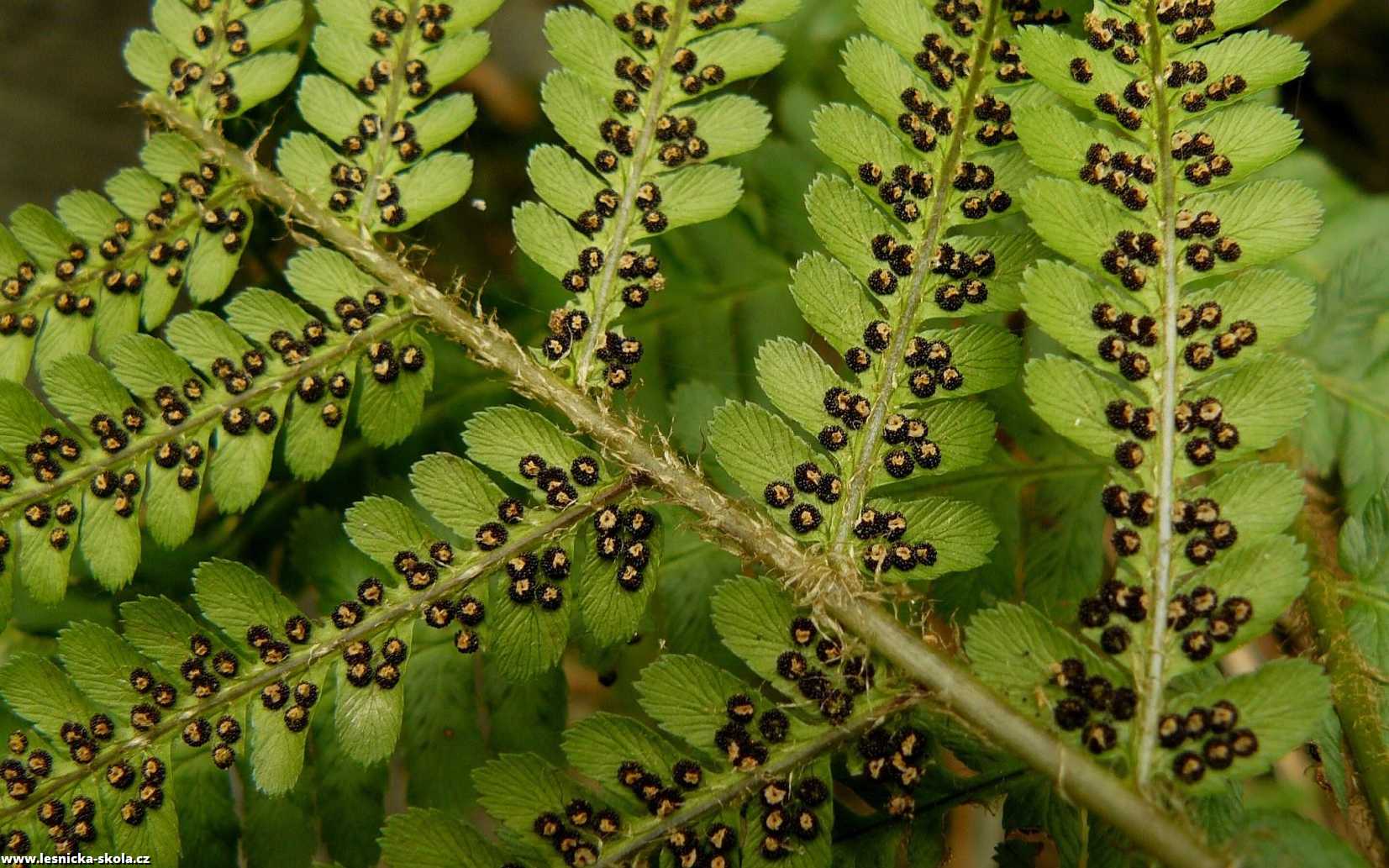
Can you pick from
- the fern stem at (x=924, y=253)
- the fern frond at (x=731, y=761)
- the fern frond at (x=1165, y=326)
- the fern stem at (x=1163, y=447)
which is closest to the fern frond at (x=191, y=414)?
the fern frond at (x=731, y=761)

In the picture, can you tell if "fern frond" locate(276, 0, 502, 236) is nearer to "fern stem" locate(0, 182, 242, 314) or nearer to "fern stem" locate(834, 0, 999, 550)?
"fern stem" locate(0, 182, 242, 314)

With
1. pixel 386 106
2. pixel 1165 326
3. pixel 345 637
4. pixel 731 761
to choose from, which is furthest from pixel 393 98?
pixel 1165 326

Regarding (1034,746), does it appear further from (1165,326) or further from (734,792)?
(1165,326)

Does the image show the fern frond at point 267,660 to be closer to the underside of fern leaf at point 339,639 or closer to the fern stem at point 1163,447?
the underside of fern leaf at point 339,639

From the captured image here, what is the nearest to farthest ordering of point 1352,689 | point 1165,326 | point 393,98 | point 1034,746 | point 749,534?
point 1034,746, point 1165,326, point 749,534, point 1352,689, point 393,98

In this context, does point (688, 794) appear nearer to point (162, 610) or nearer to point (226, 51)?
point (162, 610)

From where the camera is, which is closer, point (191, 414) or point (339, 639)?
point (339, 639)

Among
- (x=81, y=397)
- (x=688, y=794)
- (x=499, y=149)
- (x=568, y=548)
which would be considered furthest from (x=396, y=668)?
(x=499, y=149)
